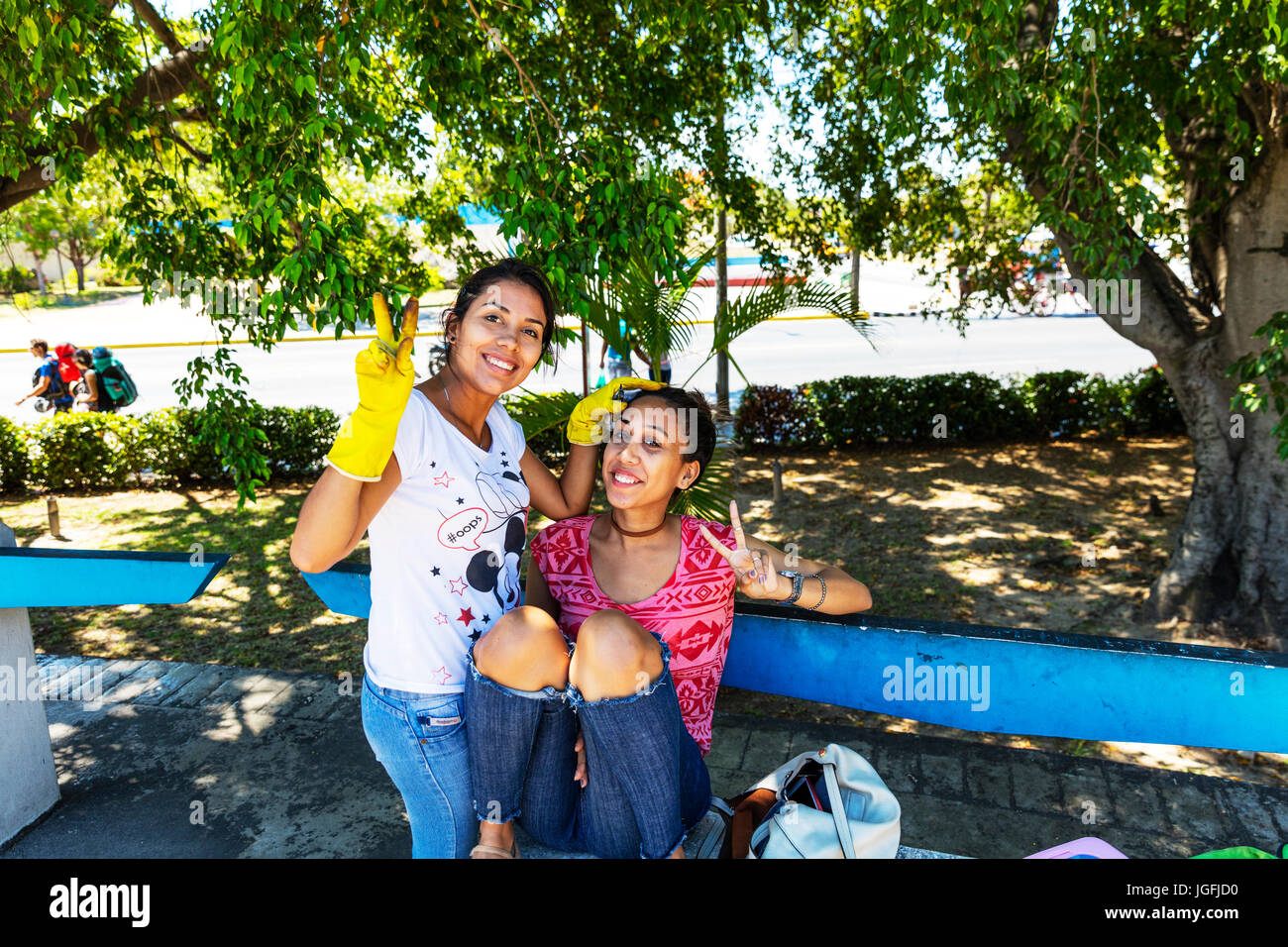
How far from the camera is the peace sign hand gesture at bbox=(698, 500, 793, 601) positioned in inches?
81.1

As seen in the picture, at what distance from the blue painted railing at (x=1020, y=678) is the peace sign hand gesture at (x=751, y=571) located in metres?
0.22

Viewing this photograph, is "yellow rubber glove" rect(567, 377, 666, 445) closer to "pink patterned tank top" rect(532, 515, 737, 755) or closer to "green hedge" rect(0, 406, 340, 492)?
"pink patterned tank top" rect(532, 515, 737, 755)

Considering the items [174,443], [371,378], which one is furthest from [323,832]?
[174,443]

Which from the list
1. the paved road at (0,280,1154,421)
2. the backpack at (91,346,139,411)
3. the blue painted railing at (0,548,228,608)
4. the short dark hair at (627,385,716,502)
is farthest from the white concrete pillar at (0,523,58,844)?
the paved road at (0,280,1154,421)

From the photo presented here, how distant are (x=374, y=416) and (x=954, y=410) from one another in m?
8.49

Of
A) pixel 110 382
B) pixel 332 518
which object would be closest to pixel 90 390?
pixel 110 382

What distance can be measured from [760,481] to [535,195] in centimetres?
550

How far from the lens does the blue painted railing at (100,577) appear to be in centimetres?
253

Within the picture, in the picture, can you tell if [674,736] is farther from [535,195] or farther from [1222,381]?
[1222,381]

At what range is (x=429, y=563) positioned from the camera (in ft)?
5.97

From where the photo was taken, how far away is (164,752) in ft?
12.0

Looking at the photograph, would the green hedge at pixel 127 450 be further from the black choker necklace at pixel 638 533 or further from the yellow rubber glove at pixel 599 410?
the black choker necklace at pixel 638 533

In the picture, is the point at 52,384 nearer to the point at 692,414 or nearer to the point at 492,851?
the point at 692,414

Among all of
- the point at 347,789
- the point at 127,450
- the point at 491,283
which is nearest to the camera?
the point at 491,283
